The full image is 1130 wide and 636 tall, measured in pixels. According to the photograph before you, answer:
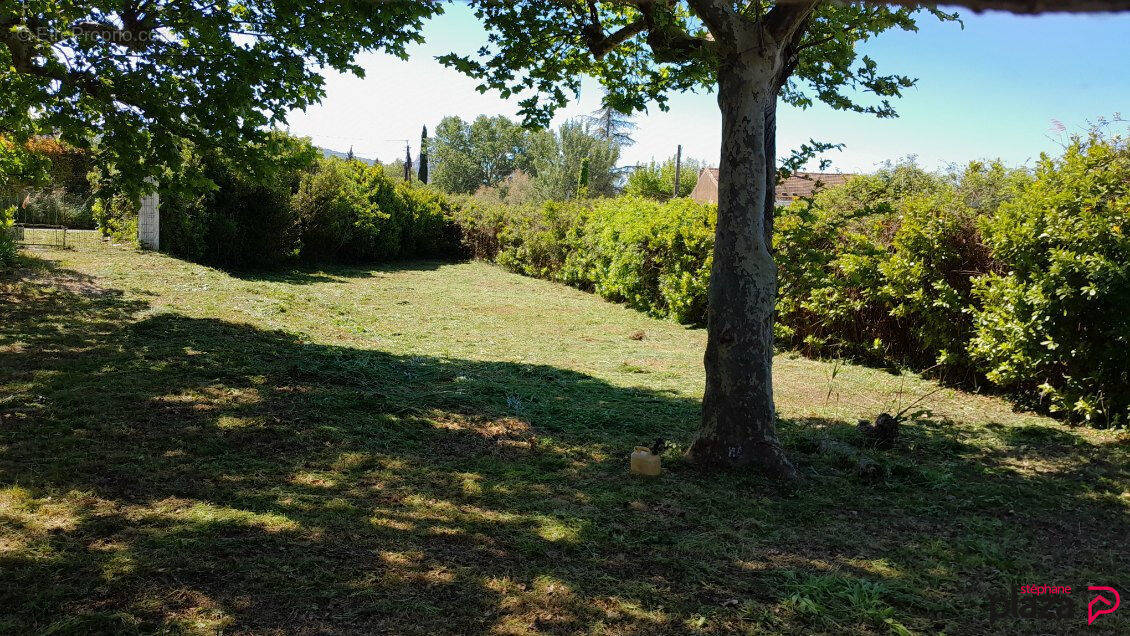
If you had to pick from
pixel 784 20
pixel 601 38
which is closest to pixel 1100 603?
pixel 784 20

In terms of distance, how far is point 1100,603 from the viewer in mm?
3348

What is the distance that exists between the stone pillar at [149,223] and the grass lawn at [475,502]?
19.6ft

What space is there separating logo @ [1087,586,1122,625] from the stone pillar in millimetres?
15797

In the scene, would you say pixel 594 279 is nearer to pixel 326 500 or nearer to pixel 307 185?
pixel 307 185

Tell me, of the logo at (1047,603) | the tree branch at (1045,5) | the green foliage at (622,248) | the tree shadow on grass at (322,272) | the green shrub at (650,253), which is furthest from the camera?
the tree shadow on grass at (322,272)

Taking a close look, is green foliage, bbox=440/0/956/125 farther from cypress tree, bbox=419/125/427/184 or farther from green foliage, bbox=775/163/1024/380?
cypress tree, bbox=419/125/427/184

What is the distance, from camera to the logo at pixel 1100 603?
3.23m

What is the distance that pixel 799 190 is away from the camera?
1168 inches

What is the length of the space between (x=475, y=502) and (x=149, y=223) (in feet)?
43.7

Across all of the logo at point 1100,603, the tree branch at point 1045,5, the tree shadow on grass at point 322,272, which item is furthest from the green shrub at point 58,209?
the tree branch at point 1045,5

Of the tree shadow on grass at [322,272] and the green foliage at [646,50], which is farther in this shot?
the tree shadow on grass at [322,272]

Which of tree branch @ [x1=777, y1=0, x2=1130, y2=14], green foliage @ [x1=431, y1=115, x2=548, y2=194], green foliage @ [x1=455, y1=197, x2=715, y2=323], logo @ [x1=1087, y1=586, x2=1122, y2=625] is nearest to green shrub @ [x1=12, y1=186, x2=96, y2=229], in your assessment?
green foliage @ [x1=455, y1=197, x2=715, y2=323]

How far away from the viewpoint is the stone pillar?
1402 cm

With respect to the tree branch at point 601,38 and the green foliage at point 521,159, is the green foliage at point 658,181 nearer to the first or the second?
the green foliage at point 521,159
